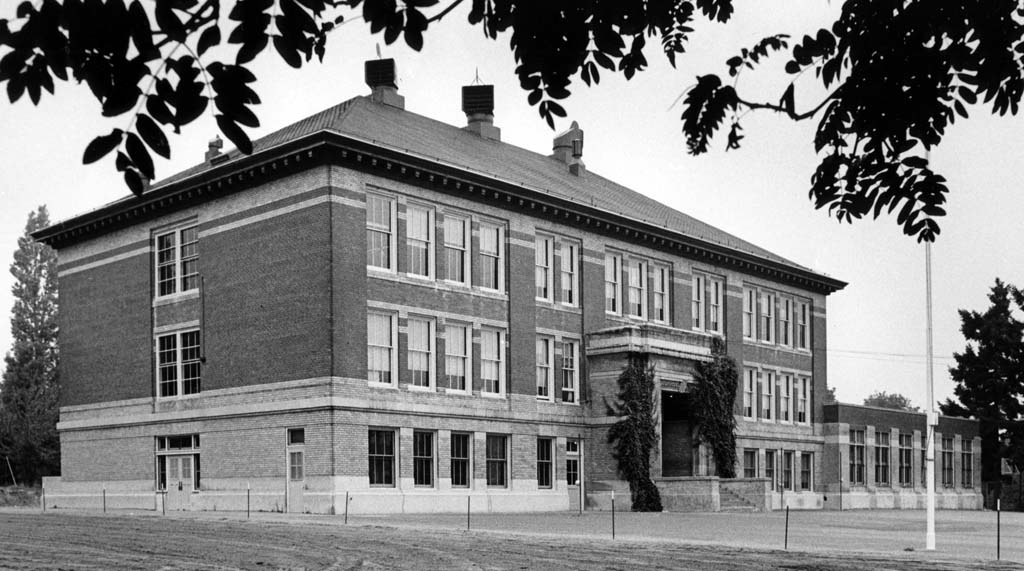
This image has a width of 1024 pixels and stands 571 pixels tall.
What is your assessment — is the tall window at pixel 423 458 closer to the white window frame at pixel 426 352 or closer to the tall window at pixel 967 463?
the white window frame at pixel 426 352

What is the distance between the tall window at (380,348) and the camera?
1623 inches

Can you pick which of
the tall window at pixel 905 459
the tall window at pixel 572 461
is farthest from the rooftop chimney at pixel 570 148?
the tall window at pixel 905 459

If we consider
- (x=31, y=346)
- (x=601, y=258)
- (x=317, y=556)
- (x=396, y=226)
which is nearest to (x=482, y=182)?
(x=396, y=226)

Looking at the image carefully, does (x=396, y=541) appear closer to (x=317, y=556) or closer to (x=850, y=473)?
(x=317, y=556)

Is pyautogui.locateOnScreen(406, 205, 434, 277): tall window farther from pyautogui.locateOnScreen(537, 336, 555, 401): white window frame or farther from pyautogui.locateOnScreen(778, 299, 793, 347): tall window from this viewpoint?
pyautogui.locateOnScreen(778, 299, 793, 347): tall window

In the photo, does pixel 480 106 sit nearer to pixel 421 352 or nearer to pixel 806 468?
pixel 421 352

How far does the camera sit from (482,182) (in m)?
44.6

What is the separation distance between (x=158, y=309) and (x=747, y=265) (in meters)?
27.1

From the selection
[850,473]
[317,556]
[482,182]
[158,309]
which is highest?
[482,182]

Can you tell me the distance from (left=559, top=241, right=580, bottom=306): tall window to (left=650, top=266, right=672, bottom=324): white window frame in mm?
5153

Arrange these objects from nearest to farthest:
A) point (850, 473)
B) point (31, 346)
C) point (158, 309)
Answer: point (158, 309)
point (850, 473)
point (31, 346)

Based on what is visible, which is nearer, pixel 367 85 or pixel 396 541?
pixel 396 541

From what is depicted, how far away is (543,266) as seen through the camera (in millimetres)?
48562

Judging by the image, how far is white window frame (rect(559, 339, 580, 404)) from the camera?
49.2 meters
